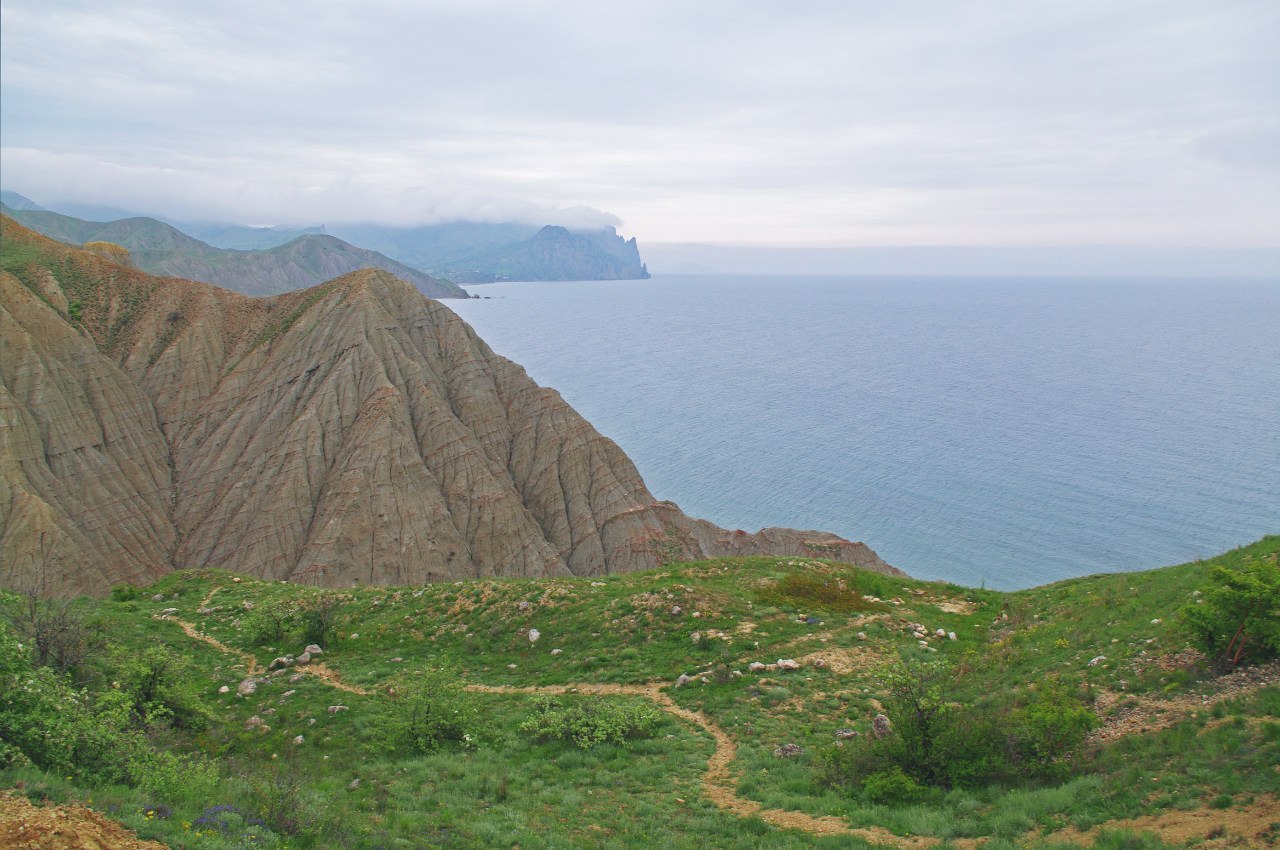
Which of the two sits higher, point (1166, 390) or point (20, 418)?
point (1166, 390)

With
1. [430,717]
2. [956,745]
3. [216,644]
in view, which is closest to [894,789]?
[956,745]

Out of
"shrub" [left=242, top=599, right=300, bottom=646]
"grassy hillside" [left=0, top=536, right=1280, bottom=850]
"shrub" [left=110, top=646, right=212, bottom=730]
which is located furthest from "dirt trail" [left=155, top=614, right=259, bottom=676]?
"shrub" [left=110, top=646, right=212, bottom=730]

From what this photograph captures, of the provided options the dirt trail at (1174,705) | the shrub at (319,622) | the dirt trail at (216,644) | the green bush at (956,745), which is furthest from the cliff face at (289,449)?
the green bush at (956,745)

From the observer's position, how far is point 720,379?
490 ft

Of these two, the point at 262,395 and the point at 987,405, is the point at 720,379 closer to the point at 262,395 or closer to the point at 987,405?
the point at 987,405

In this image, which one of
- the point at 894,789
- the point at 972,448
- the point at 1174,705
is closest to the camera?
the point at 894,789

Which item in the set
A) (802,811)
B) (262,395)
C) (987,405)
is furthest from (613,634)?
(987,405)

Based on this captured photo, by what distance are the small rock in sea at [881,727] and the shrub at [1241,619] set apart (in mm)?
6844

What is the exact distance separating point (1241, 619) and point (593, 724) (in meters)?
14.6

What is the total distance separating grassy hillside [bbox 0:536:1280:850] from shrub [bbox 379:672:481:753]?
0.07 metres

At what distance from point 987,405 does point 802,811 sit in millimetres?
125570

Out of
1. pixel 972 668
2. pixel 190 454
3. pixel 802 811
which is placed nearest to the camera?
pixel 802 811

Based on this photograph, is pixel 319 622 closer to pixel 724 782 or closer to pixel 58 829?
pixel 58 829

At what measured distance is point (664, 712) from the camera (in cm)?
1827
